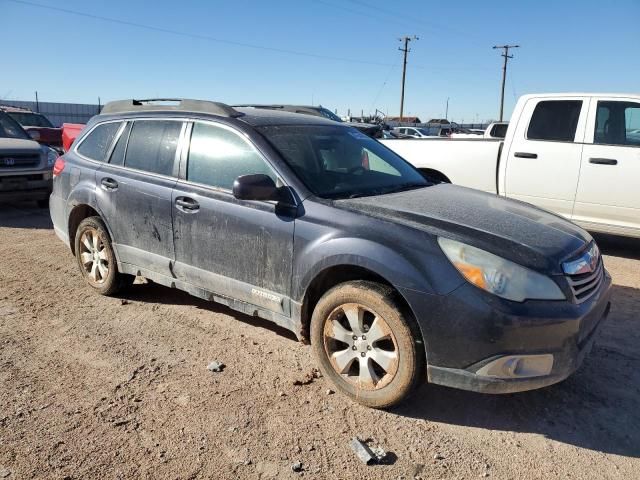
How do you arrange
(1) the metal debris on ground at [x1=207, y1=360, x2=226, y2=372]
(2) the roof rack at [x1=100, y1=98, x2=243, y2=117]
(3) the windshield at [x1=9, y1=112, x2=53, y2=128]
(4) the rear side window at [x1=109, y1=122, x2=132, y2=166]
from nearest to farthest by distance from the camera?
(1) the metal debris on ground at [x1=207, y1=360, x2=226, y2=372], (2) the roof rack at [x1=100, y1=98, x2=243, y2=117], (4) the rear side window at [x1=109, y1=122, x2=132, y2=166], (3) the windshield at [x1=9, y1=112, x2=53, y2=128]

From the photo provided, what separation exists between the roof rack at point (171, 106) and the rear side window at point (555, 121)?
4.49 m

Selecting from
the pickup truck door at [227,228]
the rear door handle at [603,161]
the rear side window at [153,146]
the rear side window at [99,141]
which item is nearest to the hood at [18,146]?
the rear side window at [99,141]

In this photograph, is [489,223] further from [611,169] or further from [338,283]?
[611,169]

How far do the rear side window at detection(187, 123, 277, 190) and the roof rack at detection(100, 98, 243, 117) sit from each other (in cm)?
15

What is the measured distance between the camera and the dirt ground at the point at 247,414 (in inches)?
105

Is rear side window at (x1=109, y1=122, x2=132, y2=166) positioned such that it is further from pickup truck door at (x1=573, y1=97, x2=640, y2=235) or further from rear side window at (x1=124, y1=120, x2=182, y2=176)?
pickup truck door at (x1=573, y1=97, x2=640, y2=235)

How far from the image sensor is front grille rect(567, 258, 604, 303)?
2955mm

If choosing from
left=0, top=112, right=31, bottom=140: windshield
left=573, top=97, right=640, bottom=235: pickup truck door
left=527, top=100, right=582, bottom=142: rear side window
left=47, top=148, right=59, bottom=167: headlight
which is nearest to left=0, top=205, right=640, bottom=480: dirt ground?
left=573, top=97, right=640, bottom=235: pickup truck door

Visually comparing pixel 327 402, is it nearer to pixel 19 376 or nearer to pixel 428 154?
pixel 19 376

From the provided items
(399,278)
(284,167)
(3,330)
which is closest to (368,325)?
(399,278)

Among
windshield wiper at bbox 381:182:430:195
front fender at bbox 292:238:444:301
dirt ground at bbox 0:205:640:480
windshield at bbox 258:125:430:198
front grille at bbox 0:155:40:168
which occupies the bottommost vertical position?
dirt ground at bbox 0:205:640:480

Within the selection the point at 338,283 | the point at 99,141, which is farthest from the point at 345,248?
the point at 99,141

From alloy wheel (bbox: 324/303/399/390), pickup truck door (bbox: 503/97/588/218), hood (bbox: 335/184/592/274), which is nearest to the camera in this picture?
hood (bbox: 335/184/592/274)

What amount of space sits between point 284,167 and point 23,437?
2.20m
